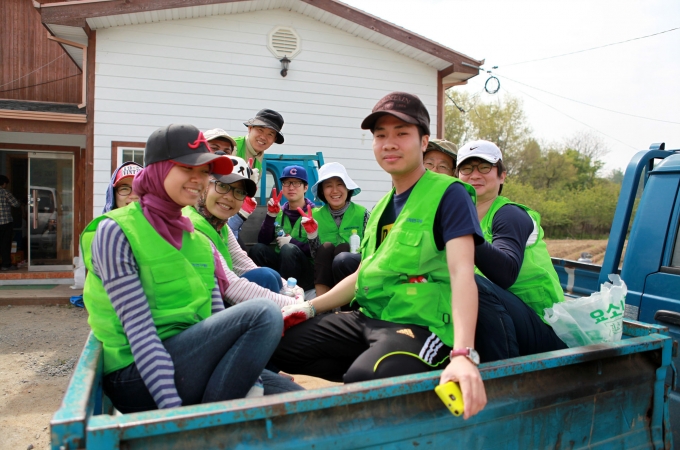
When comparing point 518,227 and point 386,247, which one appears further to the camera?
point 518,227

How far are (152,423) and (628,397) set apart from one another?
6.23 ft

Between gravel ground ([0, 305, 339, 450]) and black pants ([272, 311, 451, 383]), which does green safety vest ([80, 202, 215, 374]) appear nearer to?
black pants ([272, 311, 451, 383])

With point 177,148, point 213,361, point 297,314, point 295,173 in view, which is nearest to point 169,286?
point 213,361

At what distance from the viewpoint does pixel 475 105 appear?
35531mm

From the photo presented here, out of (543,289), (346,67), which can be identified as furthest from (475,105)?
(543,289)

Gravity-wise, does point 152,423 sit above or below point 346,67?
below

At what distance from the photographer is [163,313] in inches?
68.4

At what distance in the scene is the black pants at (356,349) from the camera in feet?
5.92

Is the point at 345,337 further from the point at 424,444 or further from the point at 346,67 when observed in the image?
the point at 346,67

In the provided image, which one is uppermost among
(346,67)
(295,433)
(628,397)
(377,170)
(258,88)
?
(346,67)

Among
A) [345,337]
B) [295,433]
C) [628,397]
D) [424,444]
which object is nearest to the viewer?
[295,433]

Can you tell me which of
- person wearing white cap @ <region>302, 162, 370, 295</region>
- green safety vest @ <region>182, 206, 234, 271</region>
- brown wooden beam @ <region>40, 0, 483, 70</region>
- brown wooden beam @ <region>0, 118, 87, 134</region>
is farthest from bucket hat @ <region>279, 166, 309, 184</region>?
brown wooden beam @ <region>0, 118, 87, 134</region>

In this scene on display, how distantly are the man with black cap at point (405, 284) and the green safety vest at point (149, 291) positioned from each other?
2.20ft

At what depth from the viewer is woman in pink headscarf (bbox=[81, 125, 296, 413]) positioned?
163 centimetres
